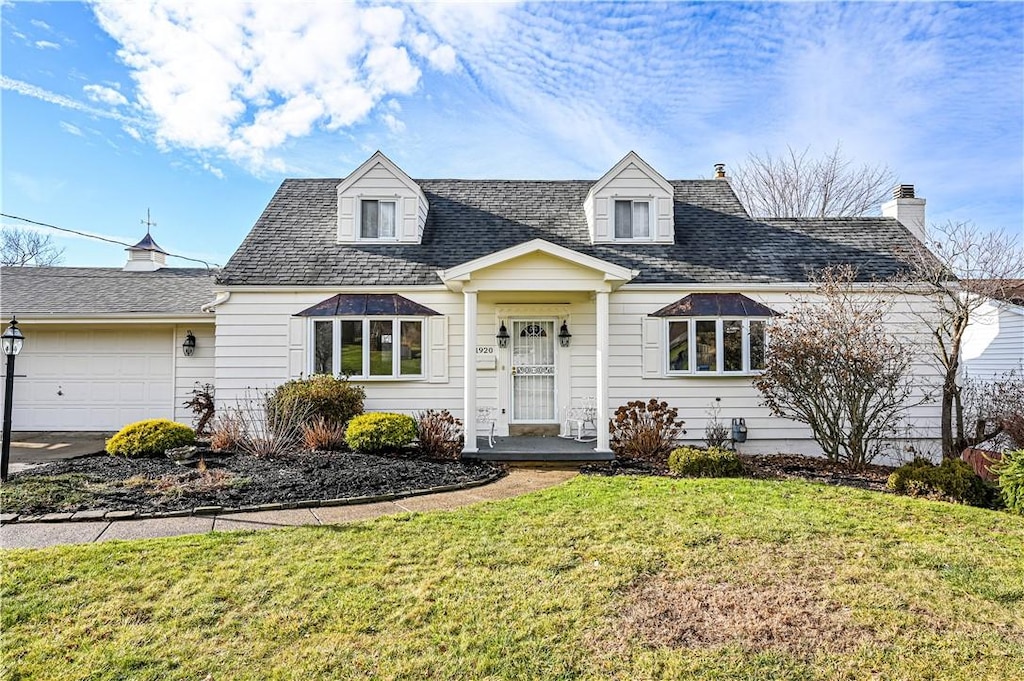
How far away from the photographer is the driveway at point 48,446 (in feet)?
28.6

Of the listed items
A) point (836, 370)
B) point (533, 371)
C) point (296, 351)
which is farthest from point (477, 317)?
point (836, 370)

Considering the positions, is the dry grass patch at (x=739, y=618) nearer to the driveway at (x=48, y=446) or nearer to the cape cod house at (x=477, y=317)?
the cape cod house at (x=477, y=317)

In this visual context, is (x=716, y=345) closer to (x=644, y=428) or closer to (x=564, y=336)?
(x=644, y=428)

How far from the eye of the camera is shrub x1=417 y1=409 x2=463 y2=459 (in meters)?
9.26

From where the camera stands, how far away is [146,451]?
27.0 feet

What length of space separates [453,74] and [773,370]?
8111 mm

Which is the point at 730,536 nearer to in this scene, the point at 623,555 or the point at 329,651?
the point at 623,555

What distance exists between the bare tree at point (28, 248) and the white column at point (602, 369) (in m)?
34.7

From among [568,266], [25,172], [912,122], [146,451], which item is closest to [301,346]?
[146,451]

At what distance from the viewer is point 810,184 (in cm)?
2545

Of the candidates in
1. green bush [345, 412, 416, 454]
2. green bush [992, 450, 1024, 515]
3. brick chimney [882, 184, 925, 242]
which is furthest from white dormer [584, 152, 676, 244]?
green bush [992, 450, 1024, 515]

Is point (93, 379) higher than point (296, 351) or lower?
lower

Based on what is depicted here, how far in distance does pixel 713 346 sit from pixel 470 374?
489 cm

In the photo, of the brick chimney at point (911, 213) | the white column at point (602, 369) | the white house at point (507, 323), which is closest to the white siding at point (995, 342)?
the brick chimney at point (911, 213)
